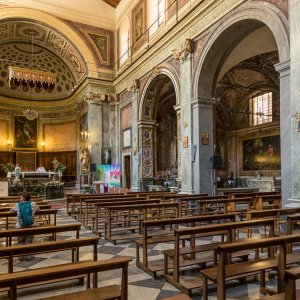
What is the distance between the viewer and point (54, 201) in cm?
1438

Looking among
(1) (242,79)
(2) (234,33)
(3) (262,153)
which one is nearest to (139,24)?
(1) (242,79)

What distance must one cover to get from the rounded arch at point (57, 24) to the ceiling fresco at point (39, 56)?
35 centimetres

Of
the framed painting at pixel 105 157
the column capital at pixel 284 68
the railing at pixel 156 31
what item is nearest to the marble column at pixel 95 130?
the framed painting at pixel 105 157

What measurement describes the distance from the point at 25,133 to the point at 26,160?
2.06 metres

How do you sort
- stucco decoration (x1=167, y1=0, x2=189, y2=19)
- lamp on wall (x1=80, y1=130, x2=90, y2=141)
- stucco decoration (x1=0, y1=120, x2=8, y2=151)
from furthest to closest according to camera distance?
stucco decoration (x1=0, y1=120, x2=8, y2=151)
lamp on wall (x1=80, y1=130, x2=90, y2=141)
stucco decoration (x1=167, y1=0, x2=189, y2=19)

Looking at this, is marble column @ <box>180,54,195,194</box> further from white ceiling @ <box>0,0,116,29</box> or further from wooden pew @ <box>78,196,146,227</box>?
A: white ceiling @ <box>0,0,116,29</box>

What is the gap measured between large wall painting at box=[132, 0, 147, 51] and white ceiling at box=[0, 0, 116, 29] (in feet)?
10.3

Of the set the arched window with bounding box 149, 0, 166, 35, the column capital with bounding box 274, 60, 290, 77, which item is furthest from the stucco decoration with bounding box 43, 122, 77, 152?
the column capital with bounding box 274, 60, 290, 77

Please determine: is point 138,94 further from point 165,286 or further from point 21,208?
point 165,286

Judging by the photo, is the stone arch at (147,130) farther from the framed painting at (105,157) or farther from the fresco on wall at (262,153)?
the fresco on wall at (262,153)

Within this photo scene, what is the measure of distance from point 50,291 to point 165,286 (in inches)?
53.8

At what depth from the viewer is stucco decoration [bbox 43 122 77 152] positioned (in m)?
23.5

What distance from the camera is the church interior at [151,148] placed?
11.8 ft

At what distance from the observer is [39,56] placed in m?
21.6
